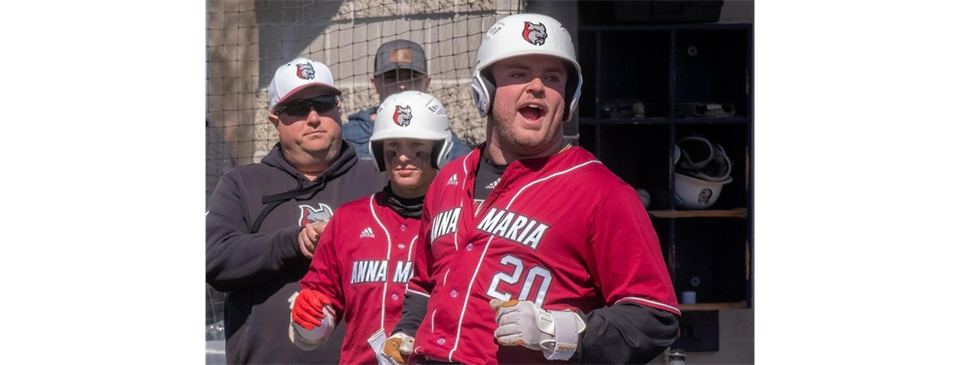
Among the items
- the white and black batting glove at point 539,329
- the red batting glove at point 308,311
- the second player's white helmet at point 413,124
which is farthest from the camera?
the second player's white helmet at point 413,124

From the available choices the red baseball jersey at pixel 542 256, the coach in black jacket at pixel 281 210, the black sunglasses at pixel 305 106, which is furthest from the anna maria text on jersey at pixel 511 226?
the black sunglasses at pixel 305 106

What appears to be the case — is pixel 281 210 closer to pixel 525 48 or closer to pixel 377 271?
pixel 377 271

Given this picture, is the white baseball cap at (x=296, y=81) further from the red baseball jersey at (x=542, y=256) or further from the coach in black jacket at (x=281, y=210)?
the red baseball jersey at (x=542, y=256)

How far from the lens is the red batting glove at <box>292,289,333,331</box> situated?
117 inches

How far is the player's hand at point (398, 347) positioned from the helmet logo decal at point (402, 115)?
77cm

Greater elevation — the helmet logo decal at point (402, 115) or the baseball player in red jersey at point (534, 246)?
the helmet logo decal at point (402, 115)

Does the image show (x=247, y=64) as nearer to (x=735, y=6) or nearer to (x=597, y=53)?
(x=597, y=53)

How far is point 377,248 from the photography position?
3.13 meters

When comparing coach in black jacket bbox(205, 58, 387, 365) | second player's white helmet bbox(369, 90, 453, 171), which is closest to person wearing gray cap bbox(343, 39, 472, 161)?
coach in black jacket bbox(205, 58, 387, 365)

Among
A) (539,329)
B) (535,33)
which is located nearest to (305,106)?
(535,33)

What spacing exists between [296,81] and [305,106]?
90mm

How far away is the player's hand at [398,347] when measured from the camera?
8.47ft

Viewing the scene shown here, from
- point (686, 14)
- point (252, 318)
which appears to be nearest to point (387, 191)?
point (252, 318)

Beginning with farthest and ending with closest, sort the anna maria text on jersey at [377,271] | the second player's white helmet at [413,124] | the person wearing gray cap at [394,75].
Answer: the person wearing gray cap at [394,75] < the second player's white helmet at [413,124] < the anna maria text on jersey at [377,271]
